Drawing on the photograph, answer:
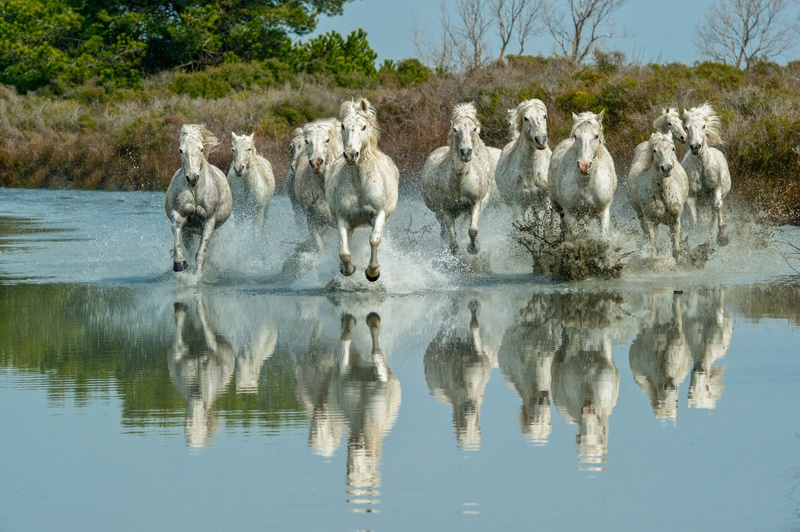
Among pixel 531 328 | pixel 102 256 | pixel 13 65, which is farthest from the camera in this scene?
pixel 13 65

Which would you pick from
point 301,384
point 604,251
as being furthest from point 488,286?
point 301,384

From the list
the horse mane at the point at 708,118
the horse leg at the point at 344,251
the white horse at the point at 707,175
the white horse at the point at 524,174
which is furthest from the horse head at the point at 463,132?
the white horse at the point at 707,175

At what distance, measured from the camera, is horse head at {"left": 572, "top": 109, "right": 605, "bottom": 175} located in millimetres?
12846

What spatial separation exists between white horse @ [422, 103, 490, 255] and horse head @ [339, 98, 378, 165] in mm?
1603

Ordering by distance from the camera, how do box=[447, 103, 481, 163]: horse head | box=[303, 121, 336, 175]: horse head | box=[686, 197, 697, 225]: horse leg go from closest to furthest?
1. box=[303, 121, 336, 175]: horse head
2. box=[447, 103, 481, 163]: horse head
3. box=[686, 197, 697, 225]: horse leg

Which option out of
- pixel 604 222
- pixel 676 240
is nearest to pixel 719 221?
pixel 676 240

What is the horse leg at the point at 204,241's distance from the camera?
45.6 feet

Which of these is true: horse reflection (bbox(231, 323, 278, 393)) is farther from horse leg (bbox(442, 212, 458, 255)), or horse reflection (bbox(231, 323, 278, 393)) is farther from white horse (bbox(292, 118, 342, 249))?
horse leg (bbox(442, 212, 458, 255))

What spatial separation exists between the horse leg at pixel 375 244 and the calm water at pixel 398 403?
23cm

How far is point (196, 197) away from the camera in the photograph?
13969 mm

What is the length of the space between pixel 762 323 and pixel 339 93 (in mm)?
32410

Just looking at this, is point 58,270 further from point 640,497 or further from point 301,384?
point 640,497

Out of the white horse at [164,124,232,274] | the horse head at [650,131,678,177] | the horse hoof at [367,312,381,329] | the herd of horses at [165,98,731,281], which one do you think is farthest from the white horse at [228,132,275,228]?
the horse hoof at [367,312,381,329]

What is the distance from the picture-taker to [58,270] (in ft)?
50.2
